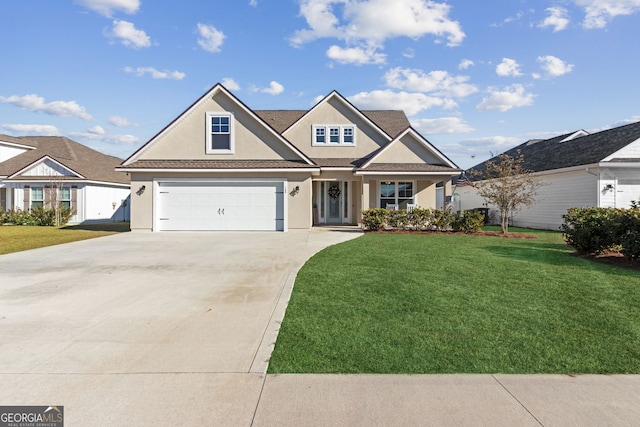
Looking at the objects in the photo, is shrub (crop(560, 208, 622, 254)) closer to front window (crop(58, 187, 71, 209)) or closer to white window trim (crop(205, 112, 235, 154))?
white window trim (crop(205, 112, 235, 154))

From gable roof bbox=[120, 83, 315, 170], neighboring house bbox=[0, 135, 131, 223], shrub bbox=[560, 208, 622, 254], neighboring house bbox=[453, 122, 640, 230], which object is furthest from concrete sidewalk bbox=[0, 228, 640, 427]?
neighboring house bbox=[0, 135, 131, 223]

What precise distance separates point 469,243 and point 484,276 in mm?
5421

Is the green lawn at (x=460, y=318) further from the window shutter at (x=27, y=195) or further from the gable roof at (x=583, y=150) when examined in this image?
the window shutter at (x=27, y=195)

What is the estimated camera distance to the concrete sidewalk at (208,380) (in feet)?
9.91

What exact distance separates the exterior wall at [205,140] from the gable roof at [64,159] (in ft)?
35.0

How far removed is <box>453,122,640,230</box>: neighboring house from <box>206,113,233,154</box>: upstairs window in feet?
49.0

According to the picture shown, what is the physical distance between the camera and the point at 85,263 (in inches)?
370

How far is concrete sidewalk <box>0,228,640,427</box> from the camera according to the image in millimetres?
3021

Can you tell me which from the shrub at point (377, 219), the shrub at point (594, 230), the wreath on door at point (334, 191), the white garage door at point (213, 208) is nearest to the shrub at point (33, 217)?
the white garage door at point (213, 208)

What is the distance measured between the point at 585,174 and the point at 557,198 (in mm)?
2146

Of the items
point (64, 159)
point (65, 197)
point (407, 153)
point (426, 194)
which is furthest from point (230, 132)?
point (64, 159)

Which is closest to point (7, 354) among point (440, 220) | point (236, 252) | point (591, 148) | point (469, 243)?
point (236, 252)

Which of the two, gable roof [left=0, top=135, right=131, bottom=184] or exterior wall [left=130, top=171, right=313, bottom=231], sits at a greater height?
gable roof [left=0, top=135, right=131, bottom=184]

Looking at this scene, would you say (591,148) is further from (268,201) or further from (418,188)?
(268,201)
